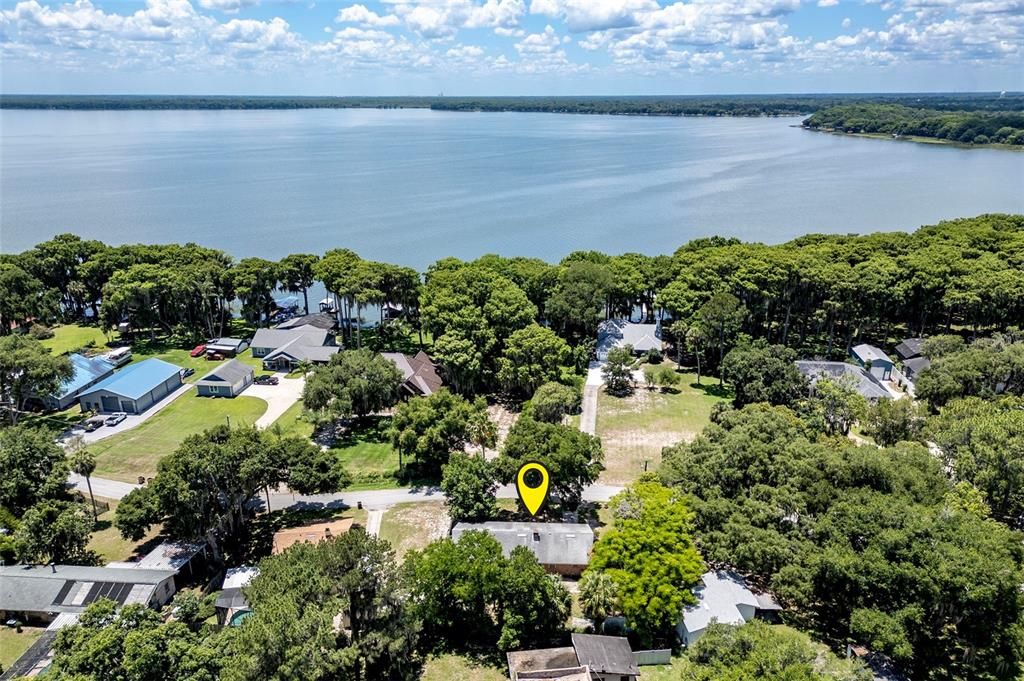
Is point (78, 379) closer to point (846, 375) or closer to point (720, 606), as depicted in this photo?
point (720, 606)

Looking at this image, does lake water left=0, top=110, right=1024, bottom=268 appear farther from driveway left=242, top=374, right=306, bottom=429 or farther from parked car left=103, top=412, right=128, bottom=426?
parked car left=103, top=412, right=128, bottom=426

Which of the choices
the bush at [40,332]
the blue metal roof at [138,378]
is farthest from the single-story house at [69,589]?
the bush at [40,332]

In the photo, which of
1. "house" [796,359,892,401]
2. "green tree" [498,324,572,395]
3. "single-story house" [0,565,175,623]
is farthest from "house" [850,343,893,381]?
"single-story house" [0,565,175,623]

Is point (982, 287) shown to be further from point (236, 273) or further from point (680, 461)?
point (236, 273)

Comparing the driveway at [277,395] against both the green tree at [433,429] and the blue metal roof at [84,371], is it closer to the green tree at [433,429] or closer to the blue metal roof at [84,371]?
the blue metal roof at [84,371]

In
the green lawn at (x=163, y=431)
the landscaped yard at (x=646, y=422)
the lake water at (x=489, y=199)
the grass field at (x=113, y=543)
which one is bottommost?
the landscaped yard at (x=646, y=422)

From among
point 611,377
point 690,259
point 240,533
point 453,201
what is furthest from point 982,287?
point 453,201
